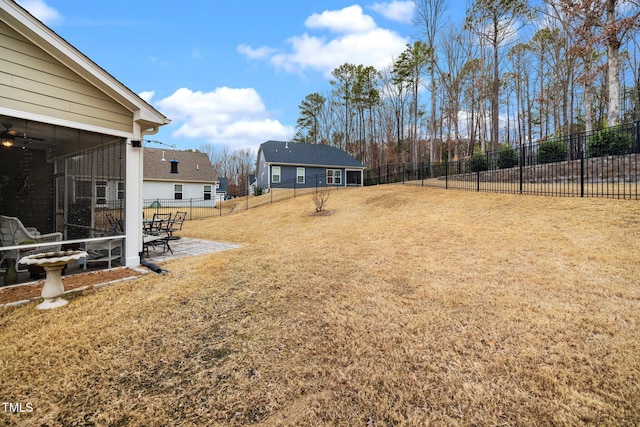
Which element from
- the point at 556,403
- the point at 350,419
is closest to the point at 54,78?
Answer: the point at 350,419

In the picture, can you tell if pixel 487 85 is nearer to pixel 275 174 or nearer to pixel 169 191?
pixel 275 174

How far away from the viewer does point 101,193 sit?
6.33m

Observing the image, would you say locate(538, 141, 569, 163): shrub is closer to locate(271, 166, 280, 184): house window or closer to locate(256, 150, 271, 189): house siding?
locate(271, 166, 280, 184): house window

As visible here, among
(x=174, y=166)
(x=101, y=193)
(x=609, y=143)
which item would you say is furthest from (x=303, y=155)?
(x=101, y=193)

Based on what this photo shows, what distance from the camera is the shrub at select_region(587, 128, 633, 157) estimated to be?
10633 millimetres

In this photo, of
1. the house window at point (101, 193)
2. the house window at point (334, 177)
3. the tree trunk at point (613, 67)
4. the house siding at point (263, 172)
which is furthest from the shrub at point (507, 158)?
the house window at point (101, 193)

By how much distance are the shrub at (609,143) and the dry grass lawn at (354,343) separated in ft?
24.5

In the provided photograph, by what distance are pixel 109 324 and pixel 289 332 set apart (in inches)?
88.1

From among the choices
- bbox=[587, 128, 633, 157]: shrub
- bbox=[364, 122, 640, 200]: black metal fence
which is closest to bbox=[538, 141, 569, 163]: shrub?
bbox=[364, 122, 640, 200]: black metal fence

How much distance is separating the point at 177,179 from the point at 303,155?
12133mm

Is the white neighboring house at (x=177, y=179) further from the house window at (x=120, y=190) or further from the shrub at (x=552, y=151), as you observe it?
the shrub at (x=552, y=151)

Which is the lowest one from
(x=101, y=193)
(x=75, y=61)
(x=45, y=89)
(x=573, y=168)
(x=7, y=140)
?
(x=101, y=193)

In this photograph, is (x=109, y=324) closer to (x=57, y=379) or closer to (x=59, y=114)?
(x=57, y=379)

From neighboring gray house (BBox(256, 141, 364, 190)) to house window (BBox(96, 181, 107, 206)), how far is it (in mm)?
18158
